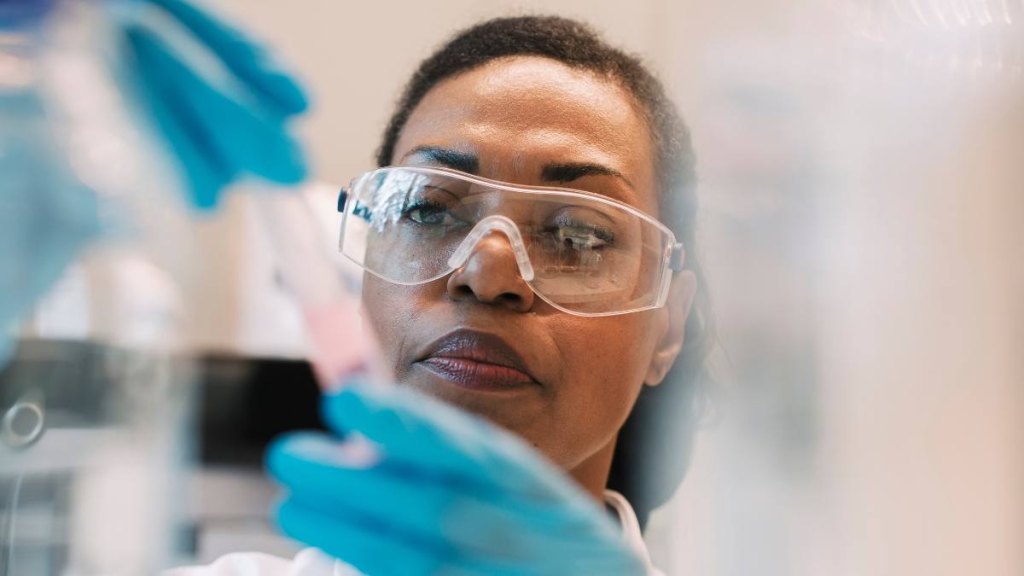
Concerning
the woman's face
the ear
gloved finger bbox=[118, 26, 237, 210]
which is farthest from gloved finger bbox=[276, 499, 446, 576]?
the ear

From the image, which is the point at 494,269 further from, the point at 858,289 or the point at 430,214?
the point at 858,289

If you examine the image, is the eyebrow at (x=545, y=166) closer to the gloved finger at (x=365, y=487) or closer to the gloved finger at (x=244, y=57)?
the gloved finger at (x=244, y=57)

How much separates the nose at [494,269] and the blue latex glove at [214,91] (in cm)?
20

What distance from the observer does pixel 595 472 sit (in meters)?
1.18

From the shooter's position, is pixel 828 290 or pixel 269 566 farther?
pixel 828 290

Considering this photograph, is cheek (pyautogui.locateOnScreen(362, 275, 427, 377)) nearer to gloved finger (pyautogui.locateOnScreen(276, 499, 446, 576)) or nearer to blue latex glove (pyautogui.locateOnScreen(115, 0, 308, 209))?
blue latex glove (pyautogui.locateOnScreen(115, 0, 308, 209))

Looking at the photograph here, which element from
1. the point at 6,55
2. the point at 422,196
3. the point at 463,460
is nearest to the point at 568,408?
the point at 422,196

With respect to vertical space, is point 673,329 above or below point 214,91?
below

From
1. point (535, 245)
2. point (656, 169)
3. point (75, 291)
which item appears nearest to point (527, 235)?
point (535, 245)

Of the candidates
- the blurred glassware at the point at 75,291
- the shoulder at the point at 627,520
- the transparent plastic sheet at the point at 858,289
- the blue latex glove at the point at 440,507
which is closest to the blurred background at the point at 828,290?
the transparent plastic sheet at the point at 858,289

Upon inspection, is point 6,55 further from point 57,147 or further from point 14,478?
point 14,478

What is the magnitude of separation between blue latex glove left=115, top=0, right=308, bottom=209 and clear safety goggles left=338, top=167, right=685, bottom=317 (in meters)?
0.17

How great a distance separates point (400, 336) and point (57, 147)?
41 centimetres

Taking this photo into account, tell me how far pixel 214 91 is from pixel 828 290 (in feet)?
3.00
